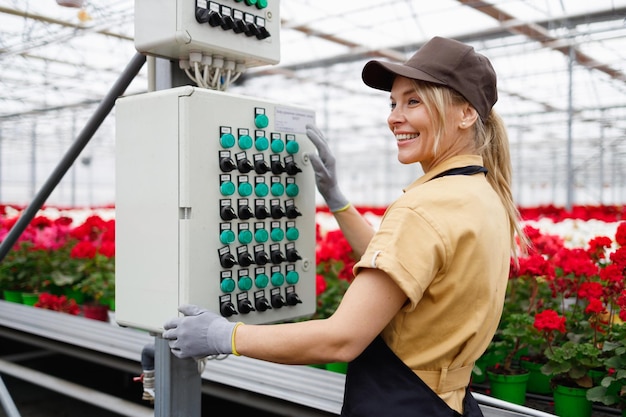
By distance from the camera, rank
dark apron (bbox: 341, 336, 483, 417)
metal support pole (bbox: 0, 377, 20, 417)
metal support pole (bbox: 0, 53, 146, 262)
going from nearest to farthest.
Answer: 1. dark apron (bbox: 341, 336, 483, 417)
2. metal support pole (bbox: 0, 53, 146, 262)
3. metal support pole (bbox: 0, 377, 20, 417)

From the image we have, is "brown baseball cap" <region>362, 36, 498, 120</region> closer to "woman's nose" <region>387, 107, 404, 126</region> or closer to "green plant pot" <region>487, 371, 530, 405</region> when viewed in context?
"woman's nose" <region>387, 107, 404, 126</region>

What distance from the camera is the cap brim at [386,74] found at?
1.15m

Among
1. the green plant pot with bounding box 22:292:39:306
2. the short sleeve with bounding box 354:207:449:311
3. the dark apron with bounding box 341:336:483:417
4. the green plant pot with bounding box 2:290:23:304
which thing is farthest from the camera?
the green plant pot with bounding box 2:290:23:304

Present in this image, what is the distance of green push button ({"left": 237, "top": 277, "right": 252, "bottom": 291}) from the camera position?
150 cm

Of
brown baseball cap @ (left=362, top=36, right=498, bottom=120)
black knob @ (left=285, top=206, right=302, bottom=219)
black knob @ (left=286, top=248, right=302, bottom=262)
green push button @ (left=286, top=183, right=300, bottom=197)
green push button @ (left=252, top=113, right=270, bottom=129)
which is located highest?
brown baseball cap @ (left=362, top=36, right=498, bottom=120)

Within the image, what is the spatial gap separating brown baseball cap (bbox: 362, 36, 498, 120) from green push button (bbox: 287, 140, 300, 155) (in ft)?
1.48

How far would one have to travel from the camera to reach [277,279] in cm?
160

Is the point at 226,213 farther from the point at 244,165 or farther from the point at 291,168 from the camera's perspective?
the point at 291,168

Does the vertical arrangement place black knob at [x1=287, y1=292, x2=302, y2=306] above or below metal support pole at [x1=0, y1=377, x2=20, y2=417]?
above

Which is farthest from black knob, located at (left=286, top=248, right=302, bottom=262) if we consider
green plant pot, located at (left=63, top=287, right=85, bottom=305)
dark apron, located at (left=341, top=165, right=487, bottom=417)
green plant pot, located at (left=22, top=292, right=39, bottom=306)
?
green plant pot, located at (left=22, top=292, right=39, bottom=306)

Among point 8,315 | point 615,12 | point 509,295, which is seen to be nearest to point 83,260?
point 8,315

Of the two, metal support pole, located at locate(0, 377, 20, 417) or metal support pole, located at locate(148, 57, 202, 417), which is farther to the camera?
metal support pole, located at locate(0, 377, 20, 417)

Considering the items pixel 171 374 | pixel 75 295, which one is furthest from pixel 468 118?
pixel 75 295

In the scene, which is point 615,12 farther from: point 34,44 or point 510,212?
point 34,44
